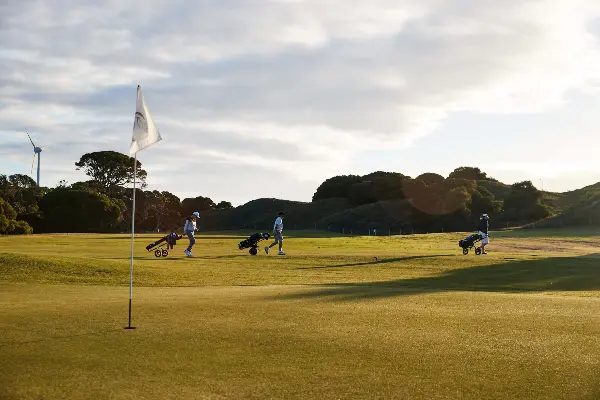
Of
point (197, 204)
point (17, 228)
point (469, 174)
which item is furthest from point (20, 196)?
point (469, 174)

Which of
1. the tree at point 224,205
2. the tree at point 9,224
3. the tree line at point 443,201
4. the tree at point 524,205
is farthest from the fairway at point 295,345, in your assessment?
the tree at point 224,205

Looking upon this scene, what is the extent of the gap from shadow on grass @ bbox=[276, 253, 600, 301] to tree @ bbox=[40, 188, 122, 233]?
76.2 meters

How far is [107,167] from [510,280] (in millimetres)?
106427

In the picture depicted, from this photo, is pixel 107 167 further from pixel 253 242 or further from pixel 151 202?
pixel 253 242

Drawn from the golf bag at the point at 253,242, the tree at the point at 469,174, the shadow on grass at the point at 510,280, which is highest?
the tree at the point at 469,174

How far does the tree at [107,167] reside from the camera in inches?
4894

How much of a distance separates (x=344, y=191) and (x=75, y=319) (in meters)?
Answer: 148

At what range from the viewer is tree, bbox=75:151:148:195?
408 ft

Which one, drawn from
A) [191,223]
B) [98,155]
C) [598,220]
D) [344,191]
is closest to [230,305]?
[191,223]

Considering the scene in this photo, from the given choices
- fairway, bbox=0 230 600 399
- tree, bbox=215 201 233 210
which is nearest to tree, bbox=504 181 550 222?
tree, bbox=215 201 233 210

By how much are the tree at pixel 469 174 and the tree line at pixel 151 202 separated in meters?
53.3

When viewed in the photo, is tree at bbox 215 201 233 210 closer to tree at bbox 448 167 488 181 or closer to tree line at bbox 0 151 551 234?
tree line at bbox 0 151 551 234

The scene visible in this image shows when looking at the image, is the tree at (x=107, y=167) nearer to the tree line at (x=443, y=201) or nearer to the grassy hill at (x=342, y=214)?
the grassy hill at (x=342, y=214)

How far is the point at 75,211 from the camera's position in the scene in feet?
320
